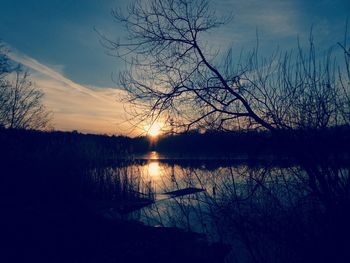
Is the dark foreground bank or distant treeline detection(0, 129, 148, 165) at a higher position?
distant treeline detection(0, 129, 148, 165)

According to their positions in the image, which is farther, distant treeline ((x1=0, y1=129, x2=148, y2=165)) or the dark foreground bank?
distant treeline ((x1=0, y1=129, x2=148, y2=165))

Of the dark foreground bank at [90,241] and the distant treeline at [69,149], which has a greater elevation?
the distant treeline at [69,149]

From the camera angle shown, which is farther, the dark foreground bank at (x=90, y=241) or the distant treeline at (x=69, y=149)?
the distant treeline at (x=69, y=149)

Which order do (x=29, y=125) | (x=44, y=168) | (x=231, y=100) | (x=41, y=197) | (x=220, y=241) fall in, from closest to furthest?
(x=231, y=100)
(x=220, y=241)
(x=41, y=197)
(x=44, y=168)
(x=29, y=125)

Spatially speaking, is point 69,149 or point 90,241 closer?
point 90,241

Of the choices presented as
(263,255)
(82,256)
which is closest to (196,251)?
(263,255)

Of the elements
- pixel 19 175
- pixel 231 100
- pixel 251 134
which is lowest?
pixel 19 175

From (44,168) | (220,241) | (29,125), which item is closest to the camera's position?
(220,241)

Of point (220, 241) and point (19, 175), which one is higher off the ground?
point (19, 175)

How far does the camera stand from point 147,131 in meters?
4.49

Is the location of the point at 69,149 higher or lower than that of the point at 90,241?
higher

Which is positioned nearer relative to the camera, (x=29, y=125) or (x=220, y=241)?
(x=220, y=241)

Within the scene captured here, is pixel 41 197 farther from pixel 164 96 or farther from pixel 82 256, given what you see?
pixel 164 96

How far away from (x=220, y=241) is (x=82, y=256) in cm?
236
